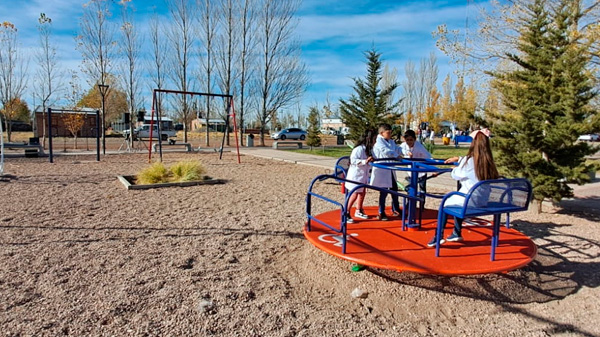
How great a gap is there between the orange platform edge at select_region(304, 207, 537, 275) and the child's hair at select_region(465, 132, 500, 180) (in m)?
0.75

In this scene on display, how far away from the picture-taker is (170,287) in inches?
134

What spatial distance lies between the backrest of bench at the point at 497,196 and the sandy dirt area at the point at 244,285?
746 mm

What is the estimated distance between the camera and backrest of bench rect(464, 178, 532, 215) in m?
3.46

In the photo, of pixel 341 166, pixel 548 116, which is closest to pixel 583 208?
pixel 548 116

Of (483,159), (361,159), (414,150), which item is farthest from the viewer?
(414,150)

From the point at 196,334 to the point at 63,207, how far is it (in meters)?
5.01

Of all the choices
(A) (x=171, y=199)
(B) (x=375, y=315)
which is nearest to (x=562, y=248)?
(B) (x=375, y=315)

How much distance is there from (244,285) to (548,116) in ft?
17.4

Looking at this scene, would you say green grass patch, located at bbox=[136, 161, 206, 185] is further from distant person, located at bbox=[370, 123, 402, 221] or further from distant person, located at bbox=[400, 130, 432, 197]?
distant person, located at bbox=[370, 123, 402, 221]

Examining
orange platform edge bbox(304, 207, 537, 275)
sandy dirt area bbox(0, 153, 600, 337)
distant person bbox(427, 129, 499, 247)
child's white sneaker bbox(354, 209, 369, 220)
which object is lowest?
sandy dirt area bbox(0, 153, 600, 337)

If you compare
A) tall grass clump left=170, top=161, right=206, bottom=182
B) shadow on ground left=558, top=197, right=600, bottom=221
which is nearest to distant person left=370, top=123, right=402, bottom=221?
shadow on ground left=558, top=197, right=600, bottom=221

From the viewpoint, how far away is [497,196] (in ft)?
11.5

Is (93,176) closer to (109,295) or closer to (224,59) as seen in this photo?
(109,295)

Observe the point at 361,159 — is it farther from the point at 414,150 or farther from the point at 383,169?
the point at 414,150
